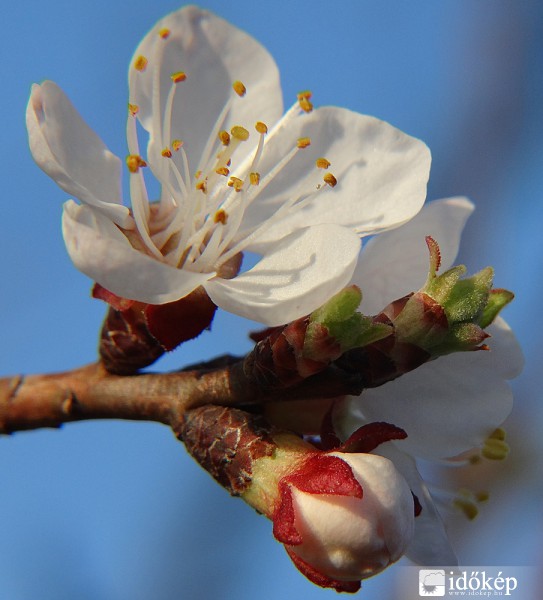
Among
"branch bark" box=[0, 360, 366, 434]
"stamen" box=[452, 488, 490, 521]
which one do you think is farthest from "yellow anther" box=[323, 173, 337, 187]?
"stamen" box=[452, 488, 490, 521]

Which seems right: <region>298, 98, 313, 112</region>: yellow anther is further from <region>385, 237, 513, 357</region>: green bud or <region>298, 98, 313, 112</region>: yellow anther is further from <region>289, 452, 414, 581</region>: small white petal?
<region>289, 452, 414, 581</region>: small white petal

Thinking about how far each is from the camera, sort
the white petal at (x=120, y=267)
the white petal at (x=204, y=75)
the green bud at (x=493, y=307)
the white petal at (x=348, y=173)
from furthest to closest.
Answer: the white petal at (x=204, y=75) → the white petal at (x=348, y=173) → the green bud at (x=493, y=307) → the white petal at (x=120, y=267)

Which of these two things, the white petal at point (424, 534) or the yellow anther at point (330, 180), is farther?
the yellow anther at point (330, 180)

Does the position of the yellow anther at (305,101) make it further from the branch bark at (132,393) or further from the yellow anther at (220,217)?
the branch bark at (132,393)

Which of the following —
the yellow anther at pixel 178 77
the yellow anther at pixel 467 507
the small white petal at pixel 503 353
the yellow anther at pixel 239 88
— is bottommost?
the yellow anther at pixel 467 507

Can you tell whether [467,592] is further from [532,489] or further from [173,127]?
[173,127]

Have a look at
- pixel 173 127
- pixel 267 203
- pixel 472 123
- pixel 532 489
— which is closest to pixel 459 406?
pixel 267 203

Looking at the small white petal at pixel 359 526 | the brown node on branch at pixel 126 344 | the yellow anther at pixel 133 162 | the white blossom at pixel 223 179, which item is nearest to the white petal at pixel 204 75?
the white blossom at pixel 223 179
